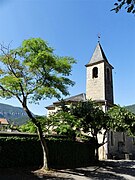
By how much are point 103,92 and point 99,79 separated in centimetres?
219

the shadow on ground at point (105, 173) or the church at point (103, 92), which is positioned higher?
the church at point (103, 92)

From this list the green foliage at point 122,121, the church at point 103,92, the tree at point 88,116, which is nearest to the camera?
the tree at point 88,116

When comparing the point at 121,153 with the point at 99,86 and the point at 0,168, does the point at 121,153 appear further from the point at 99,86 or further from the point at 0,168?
the point at 0,168

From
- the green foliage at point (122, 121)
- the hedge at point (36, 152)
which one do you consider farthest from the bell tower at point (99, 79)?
the hedge at point (36, 152)

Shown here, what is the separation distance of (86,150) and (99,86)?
505 inches

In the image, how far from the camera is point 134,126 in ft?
68.1

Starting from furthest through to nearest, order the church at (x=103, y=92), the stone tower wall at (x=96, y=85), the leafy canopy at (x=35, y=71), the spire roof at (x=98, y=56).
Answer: the spire roof at (x=98, y=56) < the stone tower wall at (x=96, y=85) < the church at (x=103, y=92) < the leafy canopy at (x=35, y=71)

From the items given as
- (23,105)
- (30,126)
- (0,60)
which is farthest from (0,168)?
(0,60)

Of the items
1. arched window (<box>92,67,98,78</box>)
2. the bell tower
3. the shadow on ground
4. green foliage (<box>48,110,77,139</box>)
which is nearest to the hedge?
green foliage (<box>48,110,77,139</box>)

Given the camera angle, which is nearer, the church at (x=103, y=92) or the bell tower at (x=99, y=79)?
the church at (x=103, y=92)

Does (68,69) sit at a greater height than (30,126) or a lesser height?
greater

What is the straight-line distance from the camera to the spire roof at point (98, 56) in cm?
3225

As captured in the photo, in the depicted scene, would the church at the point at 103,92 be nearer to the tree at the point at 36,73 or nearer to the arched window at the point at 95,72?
the arched window at the point at 95,72

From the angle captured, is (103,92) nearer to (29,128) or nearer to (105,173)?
(29,128)
